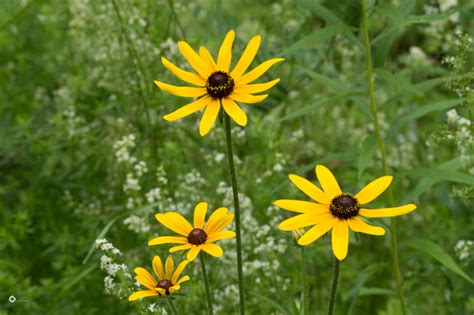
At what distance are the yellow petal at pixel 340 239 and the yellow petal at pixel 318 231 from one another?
14mm

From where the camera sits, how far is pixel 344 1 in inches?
106

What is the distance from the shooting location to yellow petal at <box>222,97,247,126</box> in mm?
1795

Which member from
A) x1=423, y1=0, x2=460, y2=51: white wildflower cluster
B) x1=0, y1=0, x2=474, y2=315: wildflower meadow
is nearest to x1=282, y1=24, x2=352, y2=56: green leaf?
x1=0, y1=0, x2=474, y2=315: wildflower meadow

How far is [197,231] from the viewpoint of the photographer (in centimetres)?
188

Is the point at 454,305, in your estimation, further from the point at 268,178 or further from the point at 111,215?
the point at 111,215

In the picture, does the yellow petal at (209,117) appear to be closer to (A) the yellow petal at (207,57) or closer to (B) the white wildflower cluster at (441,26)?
(A) the yellow petal at (207,57)

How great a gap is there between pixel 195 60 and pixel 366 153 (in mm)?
704

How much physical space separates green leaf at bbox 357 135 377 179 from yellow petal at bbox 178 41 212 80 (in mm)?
601

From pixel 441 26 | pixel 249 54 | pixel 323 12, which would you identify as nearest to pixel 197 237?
pixel 249 54

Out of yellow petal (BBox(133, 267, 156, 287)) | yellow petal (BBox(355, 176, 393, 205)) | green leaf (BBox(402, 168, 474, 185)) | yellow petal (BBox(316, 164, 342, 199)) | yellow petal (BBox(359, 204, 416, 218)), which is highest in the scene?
green leaf (BBox(402, 168, 474, 185))

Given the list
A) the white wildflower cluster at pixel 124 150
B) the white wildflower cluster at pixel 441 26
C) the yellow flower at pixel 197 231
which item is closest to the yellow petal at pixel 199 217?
the yellow flower at pixel 197 231

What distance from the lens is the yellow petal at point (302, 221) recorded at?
1750 millimetres

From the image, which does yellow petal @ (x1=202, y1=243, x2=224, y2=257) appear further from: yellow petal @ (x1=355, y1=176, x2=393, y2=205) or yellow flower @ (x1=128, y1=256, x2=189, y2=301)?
yellow petal @ (x1=355, y1=176, x2=393, y2=205)

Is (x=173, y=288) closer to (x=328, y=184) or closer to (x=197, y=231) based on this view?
(x=197, y=231)
